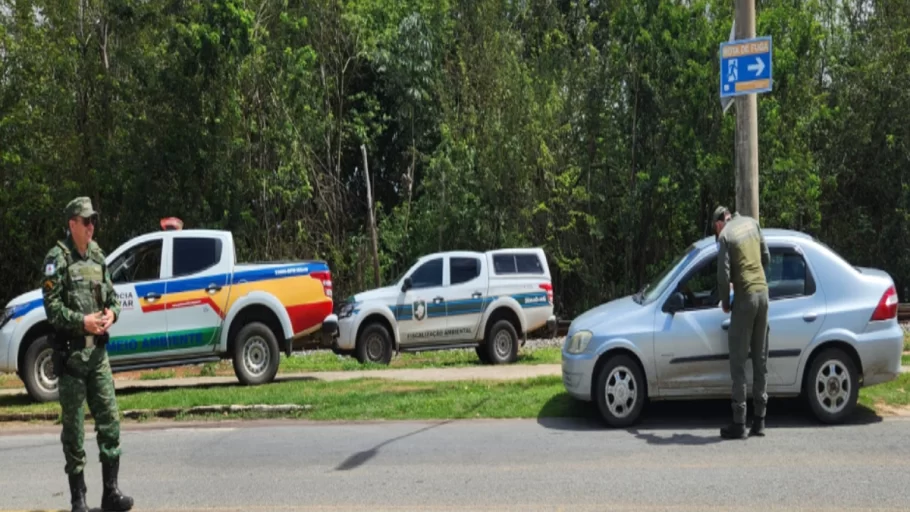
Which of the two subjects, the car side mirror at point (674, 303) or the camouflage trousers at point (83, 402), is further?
the car side mirror at point (674, 303)

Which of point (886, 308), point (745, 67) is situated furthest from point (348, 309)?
point (886, 308)

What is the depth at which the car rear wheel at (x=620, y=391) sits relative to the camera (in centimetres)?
967

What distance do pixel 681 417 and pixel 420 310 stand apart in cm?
728

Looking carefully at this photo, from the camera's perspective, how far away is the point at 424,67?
2962 centimetres

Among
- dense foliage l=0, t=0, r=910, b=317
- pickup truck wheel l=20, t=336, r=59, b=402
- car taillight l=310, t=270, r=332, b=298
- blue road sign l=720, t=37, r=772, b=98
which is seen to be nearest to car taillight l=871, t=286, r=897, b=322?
blue road sign l=720, t=37, r=772, b=98

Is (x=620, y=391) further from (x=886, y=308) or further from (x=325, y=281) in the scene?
(x=325, y=281)

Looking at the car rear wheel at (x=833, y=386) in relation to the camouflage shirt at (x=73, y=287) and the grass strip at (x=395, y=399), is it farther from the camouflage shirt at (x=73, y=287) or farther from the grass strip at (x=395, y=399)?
the camouflage shirt at (x=73, y=287)

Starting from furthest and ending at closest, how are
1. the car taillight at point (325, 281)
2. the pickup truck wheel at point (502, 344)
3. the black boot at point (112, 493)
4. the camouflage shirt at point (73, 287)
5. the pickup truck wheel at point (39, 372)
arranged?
the pickup truck wheel at point (502, 344), the car taillight at point (325, 281), the pickup truck wheel at point (39, 372), the black boot at point (112, 493), the camouflage shirt at point (73, 287)

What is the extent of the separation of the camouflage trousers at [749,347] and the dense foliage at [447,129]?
637 inches

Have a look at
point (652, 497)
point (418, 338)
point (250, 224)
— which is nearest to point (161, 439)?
point (652, 497)

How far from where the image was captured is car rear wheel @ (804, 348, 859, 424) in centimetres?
949

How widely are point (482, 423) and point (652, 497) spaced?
3496 millimetres

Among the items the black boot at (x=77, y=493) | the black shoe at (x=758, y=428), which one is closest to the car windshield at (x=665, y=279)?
the black shoe at (x=758, y=428)

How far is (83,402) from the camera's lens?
7.07m
